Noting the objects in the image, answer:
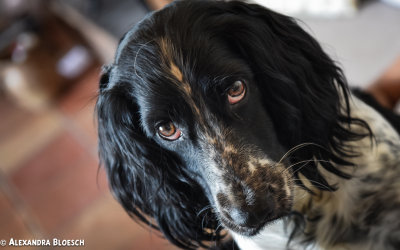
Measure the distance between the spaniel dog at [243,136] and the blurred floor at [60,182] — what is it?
1.01m

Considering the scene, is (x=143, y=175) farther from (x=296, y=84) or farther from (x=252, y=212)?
(x=296, y=84)

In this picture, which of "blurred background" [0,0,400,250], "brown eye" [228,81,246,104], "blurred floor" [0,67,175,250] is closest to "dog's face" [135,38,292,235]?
"brown eye" [228,81,246,104]

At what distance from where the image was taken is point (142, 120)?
0.95m

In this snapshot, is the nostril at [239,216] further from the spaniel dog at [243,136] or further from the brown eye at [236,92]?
the brown eye at [236,92]

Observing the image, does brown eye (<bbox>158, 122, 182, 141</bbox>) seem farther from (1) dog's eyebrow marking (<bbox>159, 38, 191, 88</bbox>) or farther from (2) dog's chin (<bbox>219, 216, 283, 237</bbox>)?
(2) dog's chin (<bbox>219, 216, 283, 237</bbox>)

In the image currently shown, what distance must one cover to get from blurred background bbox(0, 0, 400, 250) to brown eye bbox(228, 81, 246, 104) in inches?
31.4

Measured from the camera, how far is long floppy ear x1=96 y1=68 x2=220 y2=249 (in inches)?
39.1

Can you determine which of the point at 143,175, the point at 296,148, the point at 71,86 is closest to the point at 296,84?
the point at 296,148

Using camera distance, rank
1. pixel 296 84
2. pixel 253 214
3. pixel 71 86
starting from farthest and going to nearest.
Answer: pixel 71 86 < pixel 296 84 < pixel 253 214

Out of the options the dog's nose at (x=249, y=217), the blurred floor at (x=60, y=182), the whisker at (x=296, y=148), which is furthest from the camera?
the blurred floor at (x=60, y=182)

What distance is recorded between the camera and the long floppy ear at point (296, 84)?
94 centimetres

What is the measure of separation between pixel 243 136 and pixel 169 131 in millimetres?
165

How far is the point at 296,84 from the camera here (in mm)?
967

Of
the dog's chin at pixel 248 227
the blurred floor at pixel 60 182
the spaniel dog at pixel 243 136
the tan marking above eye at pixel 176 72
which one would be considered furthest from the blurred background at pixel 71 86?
the dog's chin at pixel 248 227
